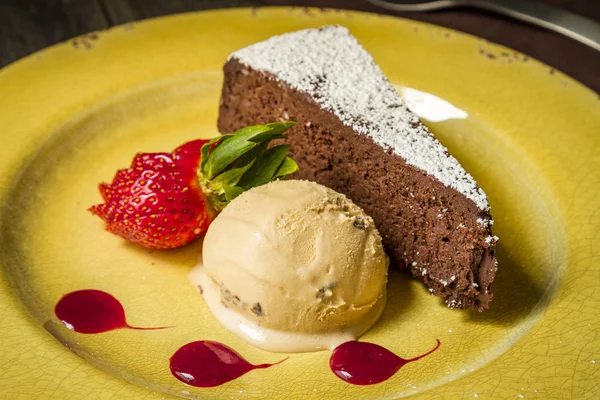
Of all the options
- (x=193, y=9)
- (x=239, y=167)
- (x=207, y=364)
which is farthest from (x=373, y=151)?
(x=193, y=9)

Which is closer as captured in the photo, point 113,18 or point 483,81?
point 483,81

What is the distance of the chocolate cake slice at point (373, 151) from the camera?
203cm

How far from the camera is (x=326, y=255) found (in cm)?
195

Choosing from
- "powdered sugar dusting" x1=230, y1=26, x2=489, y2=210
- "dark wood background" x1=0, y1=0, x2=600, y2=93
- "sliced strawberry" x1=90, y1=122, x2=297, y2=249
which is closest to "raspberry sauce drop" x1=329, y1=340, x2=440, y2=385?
"powdered sugar dusting" x1=230, y1=26, x2=489, y2=210

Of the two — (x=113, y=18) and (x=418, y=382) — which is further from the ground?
(x=113, y=18)

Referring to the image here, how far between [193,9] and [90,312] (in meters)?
2.08

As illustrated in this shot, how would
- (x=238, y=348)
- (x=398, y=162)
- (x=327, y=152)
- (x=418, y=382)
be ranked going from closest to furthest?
(x=418, y=382) → (x=238, y=348) → (x=398, y=162) → (x=327, y=152)

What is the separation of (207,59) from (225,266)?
52.0 inches

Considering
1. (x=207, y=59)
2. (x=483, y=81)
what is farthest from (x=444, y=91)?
(x=207, y=59)

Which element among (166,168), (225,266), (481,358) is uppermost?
(166,168)

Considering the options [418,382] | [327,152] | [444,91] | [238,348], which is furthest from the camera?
[444,91]

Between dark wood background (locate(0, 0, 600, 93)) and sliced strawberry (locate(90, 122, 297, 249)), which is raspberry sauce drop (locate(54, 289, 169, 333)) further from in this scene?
dark wood background (locate(0, 0, 600, 93))

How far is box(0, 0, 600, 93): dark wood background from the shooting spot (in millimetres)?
3314

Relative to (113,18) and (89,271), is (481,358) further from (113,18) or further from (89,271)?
(113,18)
